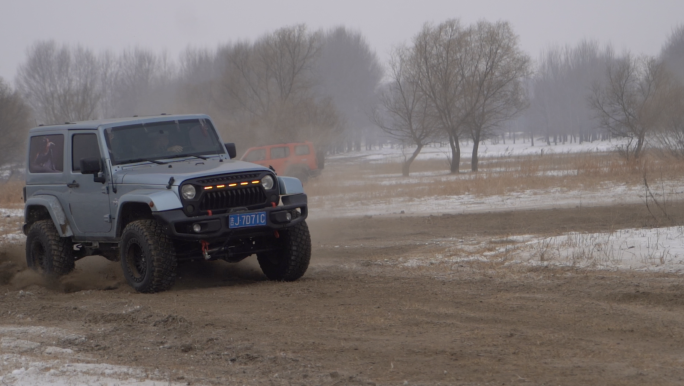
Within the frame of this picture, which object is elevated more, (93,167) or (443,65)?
(443,65)

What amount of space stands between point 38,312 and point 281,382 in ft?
11.8

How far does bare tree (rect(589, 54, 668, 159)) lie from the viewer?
32.7m

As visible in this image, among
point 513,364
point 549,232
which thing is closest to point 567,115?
point 549,232

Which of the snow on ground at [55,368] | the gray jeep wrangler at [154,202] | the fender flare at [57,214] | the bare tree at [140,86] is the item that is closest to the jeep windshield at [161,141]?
the gray jeep wrangler at [154,202]

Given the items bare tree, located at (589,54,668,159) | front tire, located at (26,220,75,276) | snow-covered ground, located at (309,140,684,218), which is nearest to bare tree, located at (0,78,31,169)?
snow-covered ground, located at (309,140,684,218)

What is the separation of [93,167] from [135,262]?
1207 mm

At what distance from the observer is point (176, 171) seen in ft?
23.5

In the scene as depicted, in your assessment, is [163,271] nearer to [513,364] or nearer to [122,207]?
[122,207]

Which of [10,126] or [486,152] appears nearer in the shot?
[10,126]

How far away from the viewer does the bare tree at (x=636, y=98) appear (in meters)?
32.7

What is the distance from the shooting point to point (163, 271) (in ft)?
22.5

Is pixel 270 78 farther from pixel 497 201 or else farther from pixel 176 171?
pixel 176 171

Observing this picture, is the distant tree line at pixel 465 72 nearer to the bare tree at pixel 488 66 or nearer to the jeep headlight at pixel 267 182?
the bare tree at pixel 488 66

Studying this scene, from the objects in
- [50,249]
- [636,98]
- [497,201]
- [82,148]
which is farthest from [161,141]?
[636,98]
